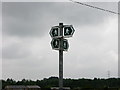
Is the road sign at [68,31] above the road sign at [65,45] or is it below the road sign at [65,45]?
above

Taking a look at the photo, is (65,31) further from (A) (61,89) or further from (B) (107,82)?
(B) (107,82)

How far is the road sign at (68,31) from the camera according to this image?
269 inches

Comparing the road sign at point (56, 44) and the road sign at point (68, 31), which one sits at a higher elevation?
the road sign at point (68, 31)

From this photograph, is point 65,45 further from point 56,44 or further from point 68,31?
point 68,31

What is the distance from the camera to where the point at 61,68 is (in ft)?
22.5

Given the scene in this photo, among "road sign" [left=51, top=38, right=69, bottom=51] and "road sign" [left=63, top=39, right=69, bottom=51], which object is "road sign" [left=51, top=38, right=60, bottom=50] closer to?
"road sign" [left=51, top=38, right=69, bottom=51]

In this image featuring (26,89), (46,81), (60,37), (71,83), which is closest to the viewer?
(60,37)

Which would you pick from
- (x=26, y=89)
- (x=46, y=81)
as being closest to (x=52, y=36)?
(x=26, y=89)

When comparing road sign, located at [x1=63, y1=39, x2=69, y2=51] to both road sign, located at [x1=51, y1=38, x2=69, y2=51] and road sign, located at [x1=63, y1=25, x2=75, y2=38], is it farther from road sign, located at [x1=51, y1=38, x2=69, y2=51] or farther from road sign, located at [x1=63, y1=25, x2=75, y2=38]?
road sign, located at [x1=63, y1=25, x2=75, y2=38]

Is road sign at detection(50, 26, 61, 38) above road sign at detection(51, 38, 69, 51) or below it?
above

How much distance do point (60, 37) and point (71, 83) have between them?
110m

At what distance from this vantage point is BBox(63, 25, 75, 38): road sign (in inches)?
269

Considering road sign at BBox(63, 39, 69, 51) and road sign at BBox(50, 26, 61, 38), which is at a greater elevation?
road sign at BBox(50, 26, 61, 38)

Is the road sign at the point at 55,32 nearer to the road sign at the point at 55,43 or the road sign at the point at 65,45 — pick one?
the road sign at the point at 55,43
